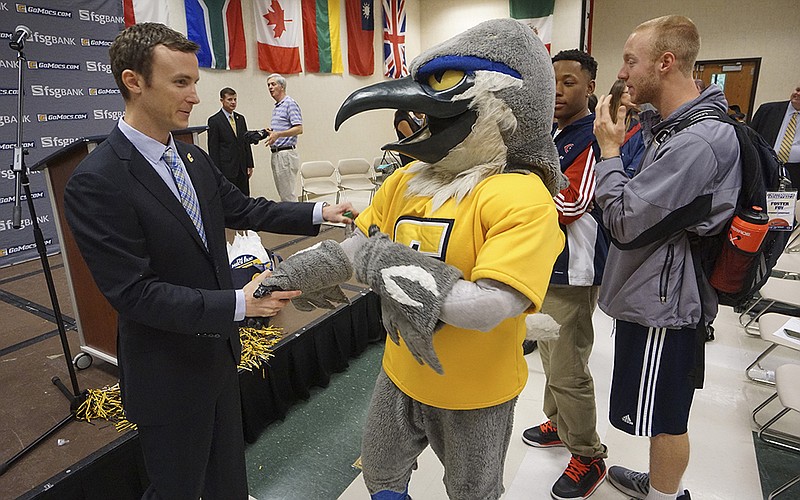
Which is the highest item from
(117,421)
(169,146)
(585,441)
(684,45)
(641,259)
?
(684,45)

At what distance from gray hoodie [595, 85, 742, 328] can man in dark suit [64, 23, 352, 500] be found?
41.4 inches

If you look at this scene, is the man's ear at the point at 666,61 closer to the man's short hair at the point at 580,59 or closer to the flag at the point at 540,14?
the man's short hair at the point at 580,59

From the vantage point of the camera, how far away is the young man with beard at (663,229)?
4.70ft

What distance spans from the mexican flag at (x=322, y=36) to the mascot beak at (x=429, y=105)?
6.75 m

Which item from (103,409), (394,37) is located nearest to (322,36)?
(394,37)

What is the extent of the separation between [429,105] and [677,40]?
A: 3.10 ft

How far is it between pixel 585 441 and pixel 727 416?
3.54ft

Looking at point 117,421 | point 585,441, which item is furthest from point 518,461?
point 117,421

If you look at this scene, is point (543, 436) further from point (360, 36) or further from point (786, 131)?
point (360, 36)

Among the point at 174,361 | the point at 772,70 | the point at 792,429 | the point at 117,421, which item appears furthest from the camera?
the point at 772,70

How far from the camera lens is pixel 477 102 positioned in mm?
1109

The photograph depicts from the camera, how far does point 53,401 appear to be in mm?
2182

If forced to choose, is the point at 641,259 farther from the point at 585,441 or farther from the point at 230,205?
the point at 230,205

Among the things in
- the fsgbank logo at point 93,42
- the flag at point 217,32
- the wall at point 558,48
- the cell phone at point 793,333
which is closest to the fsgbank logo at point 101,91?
the fsgbank logo at point 93,42
